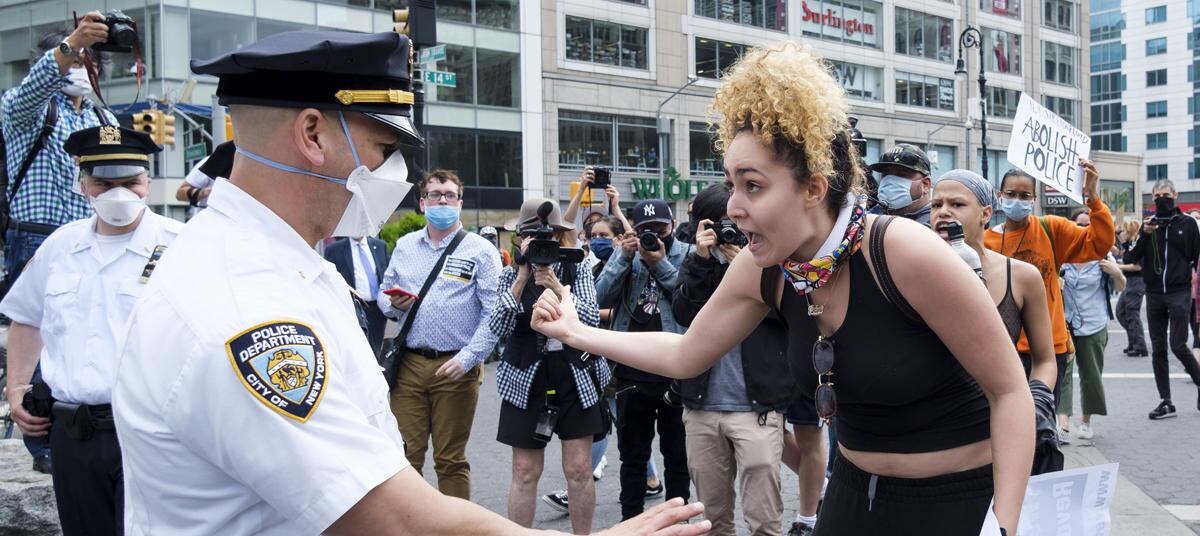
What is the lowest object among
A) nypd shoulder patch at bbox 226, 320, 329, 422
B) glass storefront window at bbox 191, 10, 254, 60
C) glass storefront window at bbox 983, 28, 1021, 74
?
nypd shoulder patch at bbox 226, 320, 329, 422

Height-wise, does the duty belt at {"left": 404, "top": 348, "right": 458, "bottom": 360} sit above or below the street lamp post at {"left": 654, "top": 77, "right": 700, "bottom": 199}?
below

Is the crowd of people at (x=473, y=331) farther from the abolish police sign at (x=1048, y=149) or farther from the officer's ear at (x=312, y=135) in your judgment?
the abolish police sign at (x=1048, y=149)

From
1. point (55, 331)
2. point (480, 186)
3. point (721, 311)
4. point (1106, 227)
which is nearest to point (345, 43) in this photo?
point (721, 311)

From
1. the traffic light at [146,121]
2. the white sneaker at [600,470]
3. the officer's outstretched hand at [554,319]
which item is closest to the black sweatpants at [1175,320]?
the white sneaker at [600,470]

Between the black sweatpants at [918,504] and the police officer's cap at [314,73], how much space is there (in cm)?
178

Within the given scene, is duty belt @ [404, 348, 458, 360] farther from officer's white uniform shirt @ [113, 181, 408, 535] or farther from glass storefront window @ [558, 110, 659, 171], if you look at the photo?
glass storefront window @ [558, 110, 659, 171]

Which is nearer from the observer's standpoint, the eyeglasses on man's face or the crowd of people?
the crowd of people

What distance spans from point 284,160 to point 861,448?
186cm

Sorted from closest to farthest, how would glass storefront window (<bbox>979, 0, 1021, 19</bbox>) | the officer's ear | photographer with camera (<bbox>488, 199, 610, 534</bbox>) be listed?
the officer's ear, photographer with camera (<bbox>488, 199, 610, 534</bbox>), glass storefront window (<bbox>979, 0, 1021, 19</bbox>)

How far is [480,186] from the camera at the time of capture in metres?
36.8

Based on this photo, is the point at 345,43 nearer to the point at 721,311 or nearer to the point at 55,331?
the point at 721,311

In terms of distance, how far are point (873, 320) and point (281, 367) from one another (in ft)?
5.43

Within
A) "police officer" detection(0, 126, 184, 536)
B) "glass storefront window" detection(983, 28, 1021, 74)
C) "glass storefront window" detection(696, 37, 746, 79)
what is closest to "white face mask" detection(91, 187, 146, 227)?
"police officer" detection(0, 126, 184, 536)

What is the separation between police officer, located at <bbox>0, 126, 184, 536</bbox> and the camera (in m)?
3.69
